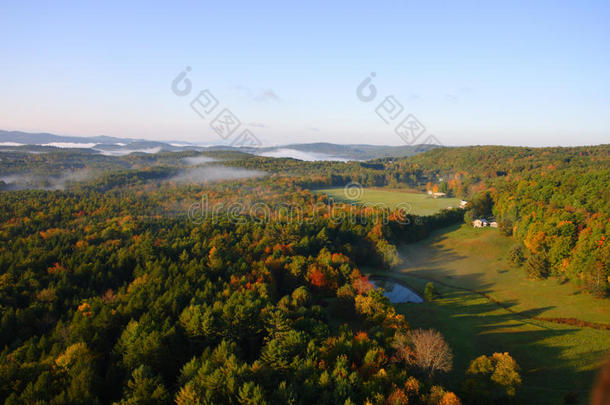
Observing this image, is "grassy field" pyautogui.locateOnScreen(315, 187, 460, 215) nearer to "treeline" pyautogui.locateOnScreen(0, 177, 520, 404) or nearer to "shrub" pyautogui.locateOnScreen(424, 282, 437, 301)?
"treeline" pyautogui.locateOnScreen(0, 177, 520, 404)

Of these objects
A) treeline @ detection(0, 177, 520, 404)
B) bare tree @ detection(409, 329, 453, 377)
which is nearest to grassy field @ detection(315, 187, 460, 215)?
treeline @ detection(0, 177, 520, 404)

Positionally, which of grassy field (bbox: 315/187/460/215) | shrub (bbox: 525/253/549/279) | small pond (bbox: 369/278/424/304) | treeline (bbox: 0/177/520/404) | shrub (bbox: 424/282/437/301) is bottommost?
small pond (bbox: 369/278/424/304)

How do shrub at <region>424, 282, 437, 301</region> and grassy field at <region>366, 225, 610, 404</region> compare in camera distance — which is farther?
shrub at <region>424, 282, 437, 301</region>

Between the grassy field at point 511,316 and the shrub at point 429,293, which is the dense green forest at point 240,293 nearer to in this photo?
the grassy field at point 511,316

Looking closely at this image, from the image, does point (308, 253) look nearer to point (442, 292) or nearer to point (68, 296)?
point (442, 292)

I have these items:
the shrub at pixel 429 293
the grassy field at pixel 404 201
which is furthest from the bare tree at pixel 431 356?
the grassy field at pixel 404 201

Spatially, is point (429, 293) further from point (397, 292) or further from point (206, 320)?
point (206, 320)

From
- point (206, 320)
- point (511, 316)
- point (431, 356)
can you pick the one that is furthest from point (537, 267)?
point (206, 320)
